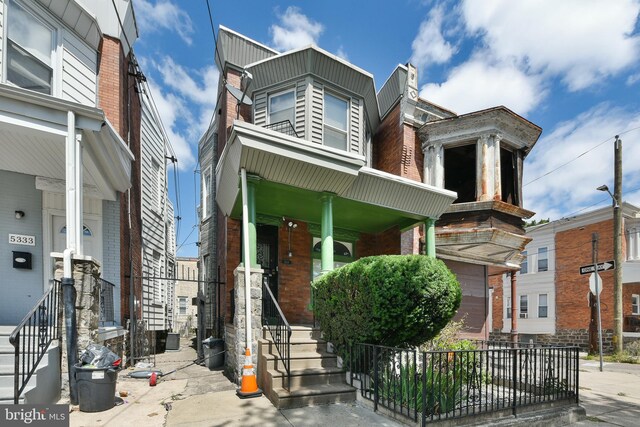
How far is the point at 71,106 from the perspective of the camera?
17.5ft

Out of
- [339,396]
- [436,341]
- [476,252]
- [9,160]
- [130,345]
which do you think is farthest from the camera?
[476,252]

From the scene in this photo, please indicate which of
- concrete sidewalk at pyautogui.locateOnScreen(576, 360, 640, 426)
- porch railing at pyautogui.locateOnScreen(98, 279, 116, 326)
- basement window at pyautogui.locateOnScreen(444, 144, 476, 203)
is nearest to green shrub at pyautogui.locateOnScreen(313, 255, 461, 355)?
concrete sidewalk at pyautogui.locateOnScreen(576, 360, 640, 426)

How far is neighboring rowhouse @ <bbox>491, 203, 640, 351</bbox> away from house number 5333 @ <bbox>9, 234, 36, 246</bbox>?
2005 cm

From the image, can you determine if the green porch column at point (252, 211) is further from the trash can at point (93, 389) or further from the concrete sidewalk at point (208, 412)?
the trash can at point (93, 389)

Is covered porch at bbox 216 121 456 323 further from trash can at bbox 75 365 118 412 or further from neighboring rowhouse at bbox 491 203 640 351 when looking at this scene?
neighboring rowhouse at bbox 491 203 640 351

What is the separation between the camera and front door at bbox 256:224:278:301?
930 cm

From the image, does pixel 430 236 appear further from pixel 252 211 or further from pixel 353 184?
pixel 252 211

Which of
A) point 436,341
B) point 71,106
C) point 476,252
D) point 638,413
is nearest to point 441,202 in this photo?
point 476,252

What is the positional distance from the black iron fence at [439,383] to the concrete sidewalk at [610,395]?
524mm

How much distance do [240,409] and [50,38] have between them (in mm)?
8423

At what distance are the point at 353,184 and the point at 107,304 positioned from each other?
597 cm

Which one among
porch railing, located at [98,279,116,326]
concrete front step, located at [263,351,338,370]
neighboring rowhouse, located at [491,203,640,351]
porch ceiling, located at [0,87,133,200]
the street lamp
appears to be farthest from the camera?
neighboring rowhouse, located at [491,203,640,351]

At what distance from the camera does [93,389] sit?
459 centimetres

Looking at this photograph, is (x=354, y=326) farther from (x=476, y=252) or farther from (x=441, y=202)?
(x=476, y=252)
